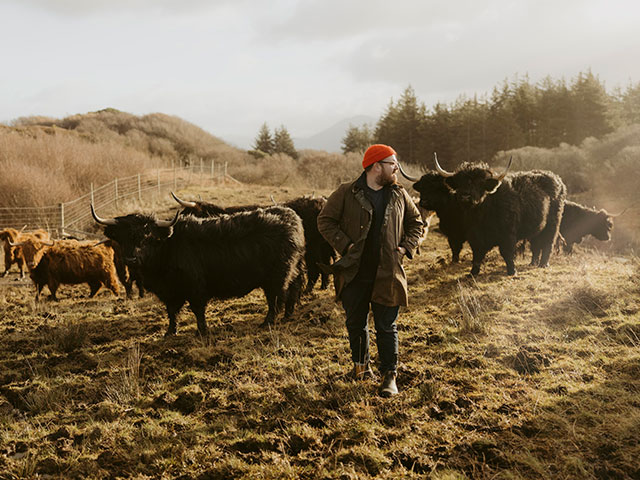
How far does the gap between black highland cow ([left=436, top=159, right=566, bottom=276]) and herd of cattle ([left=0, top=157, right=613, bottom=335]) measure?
0.05ft

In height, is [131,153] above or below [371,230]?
above

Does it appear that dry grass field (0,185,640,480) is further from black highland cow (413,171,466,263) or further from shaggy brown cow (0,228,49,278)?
shaggy brown cow (0,228,49,278)

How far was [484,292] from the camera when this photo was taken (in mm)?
6578

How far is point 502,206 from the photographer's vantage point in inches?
297

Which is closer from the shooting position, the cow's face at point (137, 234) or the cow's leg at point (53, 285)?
the cow's face at point (137, 234)

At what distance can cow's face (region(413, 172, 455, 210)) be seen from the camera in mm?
8008

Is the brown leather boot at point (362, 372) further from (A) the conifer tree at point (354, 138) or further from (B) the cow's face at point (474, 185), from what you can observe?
(A) the conifer tree at point (354, 138)

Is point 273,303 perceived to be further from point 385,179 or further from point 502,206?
point 502,206

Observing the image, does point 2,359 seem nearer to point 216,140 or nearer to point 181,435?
point 181,435

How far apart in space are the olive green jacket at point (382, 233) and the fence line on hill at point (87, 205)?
446 inches

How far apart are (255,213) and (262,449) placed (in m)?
3.59

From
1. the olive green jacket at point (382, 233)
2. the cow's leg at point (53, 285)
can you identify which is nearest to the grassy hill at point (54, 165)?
the cow's leg at point (53, 285)

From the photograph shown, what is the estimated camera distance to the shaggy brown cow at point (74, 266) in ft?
28.7

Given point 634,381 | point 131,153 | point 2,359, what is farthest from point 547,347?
point 131,153
